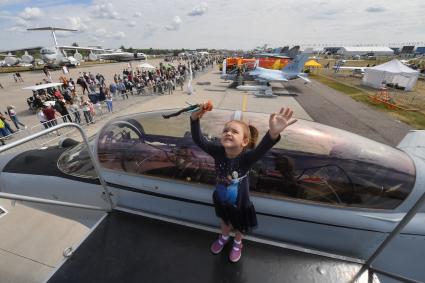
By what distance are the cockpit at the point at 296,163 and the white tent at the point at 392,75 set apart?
23512 mm

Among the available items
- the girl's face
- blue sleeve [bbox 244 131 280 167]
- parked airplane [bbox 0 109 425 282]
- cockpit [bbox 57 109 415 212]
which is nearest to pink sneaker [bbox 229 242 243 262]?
parked airplane [bbox 0 109 425 282]

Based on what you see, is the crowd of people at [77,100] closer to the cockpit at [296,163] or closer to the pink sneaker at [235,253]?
the cockpit at [296,163]

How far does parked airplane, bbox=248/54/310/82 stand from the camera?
66.5ft

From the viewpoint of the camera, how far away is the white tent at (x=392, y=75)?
19.8 meters

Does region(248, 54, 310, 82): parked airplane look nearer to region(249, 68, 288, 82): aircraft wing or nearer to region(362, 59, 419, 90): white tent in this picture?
region(249, 68, 288, 82): aircraft wing

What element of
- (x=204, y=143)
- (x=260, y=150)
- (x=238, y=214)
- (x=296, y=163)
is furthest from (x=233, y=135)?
(x=296, y=163)

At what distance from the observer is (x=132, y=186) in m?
2.50

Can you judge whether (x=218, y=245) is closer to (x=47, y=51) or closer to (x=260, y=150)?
(x=260, y=150)

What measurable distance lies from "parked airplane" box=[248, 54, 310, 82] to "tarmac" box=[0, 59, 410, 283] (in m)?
2.79

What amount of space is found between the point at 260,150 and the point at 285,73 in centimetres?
2238

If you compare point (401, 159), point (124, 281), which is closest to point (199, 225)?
point (124, 281)

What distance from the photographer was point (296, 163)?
7.67ft

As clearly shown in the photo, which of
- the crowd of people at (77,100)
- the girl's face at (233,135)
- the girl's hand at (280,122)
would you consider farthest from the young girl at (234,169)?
the crowd of people at (77,100)

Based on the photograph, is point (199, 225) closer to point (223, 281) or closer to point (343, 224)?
point (223, 281)
